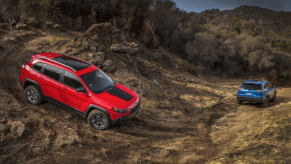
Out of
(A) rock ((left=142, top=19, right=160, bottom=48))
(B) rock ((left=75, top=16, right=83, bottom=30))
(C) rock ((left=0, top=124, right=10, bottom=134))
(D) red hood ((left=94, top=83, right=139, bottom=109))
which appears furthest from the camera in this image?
(A) rock ((left=142, top=19, right=160, bottom=48))

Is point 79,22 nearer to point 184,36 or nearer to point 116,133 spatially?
point 184,36

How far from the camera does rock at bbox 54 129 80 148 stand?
211 inches

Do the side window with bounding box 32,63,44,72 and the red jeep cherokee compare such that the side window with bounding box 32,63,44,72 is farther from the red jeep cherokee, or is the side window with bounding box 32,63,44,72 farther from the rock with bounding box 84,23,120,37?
the rock with bounding box 84,23,120,37

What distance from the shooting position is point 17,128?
5.48 m

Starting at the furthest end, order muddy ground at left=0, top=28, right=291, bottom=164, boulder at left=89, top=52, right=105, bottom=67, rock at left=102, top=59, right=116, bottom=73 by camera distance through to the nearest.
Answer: rock at left=102, top=59, right=116, bottom=73 < boulder at left=89, top=52, right=105, bottom=67 < muddy ground at left=0, top=28, right=291, bottom=164

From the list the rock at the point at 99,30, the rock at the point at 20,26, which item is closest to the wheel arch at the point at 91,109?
the rock at the point at 99,30

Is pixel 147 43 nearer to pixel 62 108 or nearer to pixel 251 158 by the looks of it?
pixel 62 108

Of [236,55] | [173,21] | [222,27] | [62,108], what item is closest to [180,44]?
[173,21]

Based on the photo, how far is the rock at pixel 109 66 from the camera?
37.6 feet

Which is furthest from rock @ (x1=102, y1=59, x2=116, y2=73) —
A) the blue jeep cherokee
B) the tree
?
the tree

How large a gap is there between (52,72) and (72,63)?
733 mm

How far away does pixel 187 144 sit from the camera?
21.1 ft

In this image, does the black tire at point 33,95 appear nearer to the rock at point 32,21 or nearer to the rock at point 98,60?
the rock at point 98,60

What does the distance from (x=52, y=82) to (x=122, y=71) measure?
5545mm
